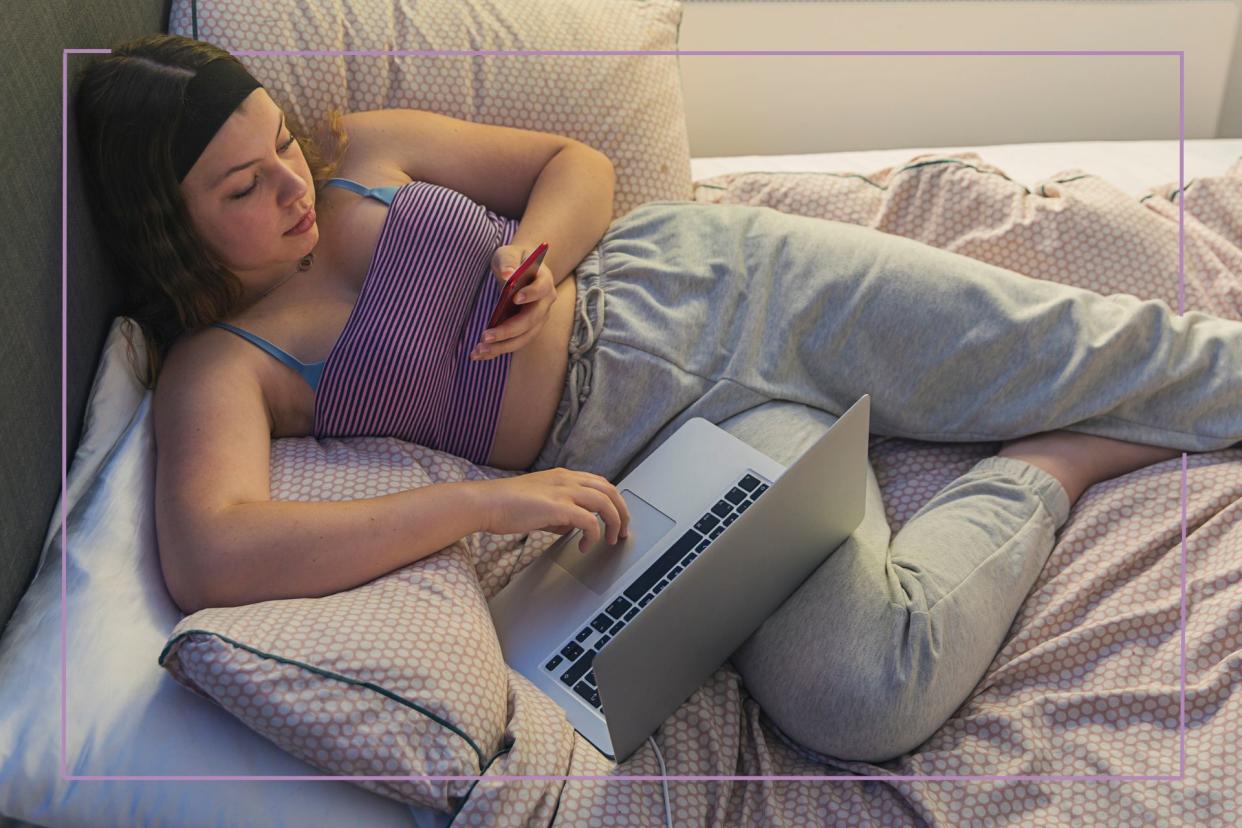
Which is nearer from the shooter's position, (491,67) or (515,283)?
(515,283)

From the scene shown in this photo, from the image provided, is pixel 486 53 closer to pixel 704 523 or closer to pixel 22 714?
pixel 704 523

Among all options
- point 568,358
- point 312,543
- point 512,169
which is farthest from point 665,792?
point 512,169

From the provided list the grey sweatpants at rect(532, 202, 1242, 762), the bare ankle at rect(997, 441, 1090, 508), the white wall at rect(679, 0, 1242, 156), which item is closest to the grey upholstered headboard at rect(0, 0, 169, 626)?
the grey sweatpants at rect(532, 202, 1242, 762)

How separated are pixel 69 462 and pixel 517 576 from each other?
436 mm

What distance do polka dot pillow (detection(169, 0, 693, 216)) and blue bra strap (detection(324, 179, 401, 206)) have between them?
181 millimetres

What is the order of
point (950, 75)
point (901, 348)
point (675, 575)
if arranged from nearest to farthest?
point (675, 575) < point (901, 348) < point (950, 75)

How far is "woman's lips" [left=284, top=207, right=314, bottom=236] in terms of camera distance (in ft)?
3.80

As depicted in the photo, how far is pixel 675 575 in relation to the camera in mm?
1117

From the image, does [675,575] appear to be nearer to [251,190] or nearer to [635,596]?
[635,596]

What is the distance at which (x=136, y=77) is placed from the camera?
1094 mm

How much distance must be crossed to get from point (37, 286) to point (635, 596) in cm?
61

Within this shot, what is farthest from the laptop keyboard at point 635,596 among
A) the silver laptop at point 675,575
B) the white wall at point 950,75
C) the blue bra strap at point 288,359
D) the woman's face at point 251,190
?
the white wall at point 950,75

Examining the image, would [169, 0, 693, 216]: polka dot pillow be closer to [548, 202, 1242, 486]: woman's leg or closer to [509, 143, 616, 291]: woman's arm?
[509, 143, 616, 291]: woman's arm

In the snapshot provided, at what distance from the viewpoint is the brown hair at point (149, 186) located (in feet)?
3.56
